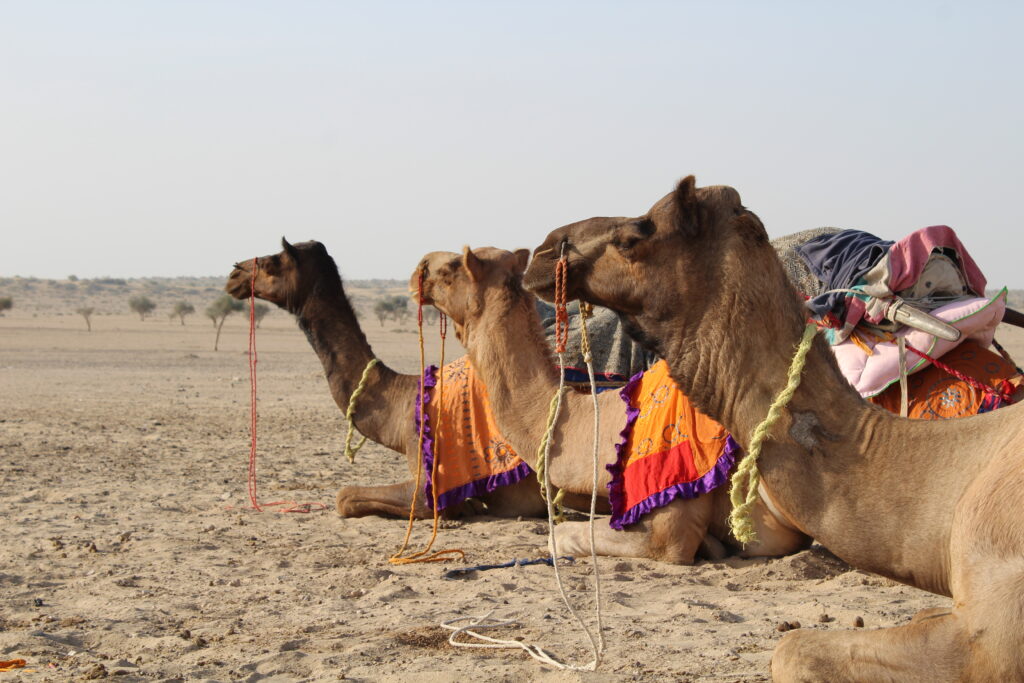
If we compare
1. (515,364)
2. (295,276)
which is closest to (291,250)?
(295,276)

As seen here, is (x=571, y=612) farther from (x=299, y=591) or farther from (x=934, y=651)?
(x=934, y=651)

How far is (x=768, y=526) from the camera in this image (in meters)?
5.81

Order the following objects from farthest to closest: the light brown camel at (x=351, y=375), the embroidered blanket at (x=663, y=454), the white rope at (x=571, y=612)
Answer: the light brown camel at (x=351, y=375) < the embroidered blanket at (x=663, y=454) < the white rope at (x=571, y=612)

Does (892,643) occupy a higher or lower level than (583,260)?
lower

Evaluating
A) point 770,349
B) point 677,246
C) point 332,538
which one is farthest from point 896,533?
point 332,538

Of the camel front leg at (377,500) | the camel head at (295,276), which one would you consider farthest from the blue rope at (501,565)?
the camel head at (295,276)

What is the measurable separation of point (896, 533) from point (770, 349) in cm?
65

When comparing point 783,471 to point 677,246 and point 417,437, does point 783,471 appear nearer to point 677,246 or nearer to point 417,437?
point 677,246

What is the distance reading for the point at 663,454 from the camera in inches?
225

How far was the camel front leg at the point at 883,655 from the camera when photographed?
3070 mm

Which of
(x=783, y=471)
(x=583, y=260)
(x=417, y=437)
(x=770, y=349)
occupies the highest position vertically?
(x=583, y=260)

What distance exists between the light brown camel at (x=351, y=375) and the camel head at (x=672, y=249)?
12.1ft

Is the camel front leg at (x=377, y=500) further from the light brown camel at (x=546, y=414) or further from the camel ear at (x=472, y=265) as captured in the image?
the camel ear at (x=472, y=265)

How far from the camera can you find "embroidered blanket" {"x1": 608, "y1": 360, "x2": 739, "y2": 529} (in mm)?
5609
